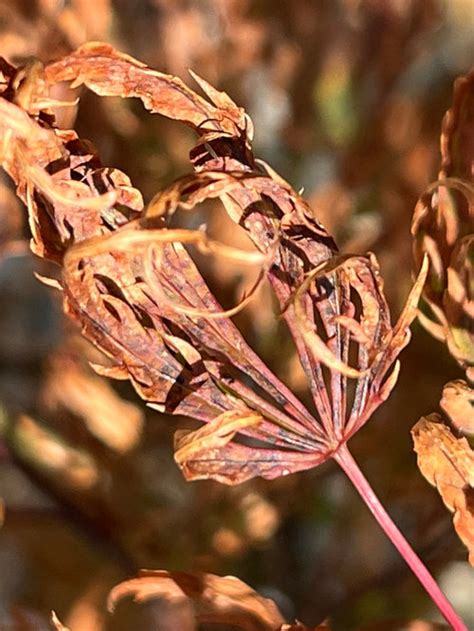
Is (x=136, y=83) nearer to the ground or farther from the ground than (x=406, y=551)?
farther from the ground

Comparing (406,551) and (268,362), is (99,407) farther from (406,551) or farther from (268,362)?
(406,551)

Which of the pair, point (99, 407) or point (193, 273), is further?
point (99, 407)

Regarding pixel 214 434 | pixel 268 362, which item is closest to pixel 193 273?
pixel 214 434

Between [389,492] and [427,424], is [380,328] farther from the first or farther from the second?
[389,492]

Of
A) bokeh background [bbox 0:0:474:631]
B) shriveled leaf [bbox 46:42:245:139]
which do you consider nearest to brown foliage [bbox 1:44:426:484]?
shriveled leaf [bbox 46:42:245:139]

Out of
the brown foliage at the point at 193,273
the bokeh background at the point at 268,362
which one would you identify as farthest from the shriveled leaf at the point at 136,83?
the bokeh background at the point at 268,362

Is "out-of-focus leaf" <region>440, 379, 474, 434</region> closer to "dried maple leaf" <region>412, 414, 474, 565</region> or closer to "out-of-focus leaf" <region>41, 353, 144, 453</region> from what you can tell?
"dried maple leaf" <region>412, 414, 474, 565</region>

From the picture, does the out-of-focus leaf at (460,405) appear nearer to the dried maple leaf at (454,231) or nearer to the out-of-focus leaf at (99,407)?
the dried maple leaf at (454,231)

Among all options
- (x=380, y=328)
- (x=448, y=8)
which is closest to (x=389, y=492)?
(x=380, y=328)
